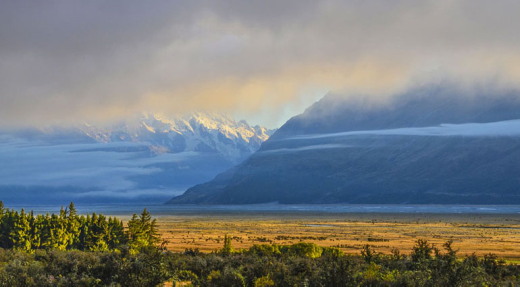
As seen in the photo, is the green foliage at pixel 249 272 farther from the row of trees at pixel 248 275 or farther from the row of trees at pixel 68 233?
the row of trees at pixel 68 233

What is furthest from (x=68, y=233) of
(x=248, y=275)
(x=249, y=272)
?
(x=248, y=275)

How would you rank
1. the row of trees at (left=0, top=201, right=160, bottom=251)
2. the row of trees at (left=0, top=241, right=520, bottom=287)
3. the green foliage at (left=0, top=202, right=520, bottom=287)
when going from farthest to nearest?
the row of trees at (left=0, top=201, right=160, bottom=251) < the green foliage at (left=0, top=202, right=520, bottom=287) < the row of trees at (left=0, top=241, right=520, bottom=287)

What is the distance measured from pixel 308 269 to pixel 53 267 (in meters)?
24.4

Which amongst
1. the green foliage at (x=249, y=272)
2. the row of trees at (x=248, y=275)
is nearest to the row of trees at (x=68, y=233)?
the green foliage at (x=249, y=272)

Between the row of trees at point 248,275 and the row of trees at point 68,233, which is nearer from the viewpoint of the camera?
the row of trees at point 248,275

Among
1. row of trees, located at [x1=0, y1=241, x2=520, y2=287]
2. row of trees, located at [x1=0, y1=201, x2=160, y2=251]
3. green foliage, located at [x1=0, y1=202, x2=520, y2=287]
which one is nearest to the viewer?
row of trees, located at [x1=0, y1=241, x2=520, y2=287]

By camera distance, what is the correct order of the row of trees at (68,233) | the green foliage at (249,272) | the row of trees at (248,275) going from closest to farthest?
the row of trees at (248,275) → the green foliage at (249,272) → the row of trees at (68,233)

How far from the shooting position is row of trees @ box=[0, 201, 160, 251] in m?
108

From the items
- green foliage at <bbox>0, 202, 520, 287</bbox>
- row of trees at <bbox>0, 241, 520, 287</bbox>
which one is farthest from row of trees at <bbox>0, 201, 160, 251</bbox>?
row of trees at <bbox>0, 241, 520, 287</bbox>

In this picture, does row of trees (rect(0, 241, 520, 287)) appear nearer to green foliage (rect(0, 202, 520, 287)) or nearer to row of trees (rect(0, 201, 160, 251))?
green foliage (rect(0, 202, 520, 287))

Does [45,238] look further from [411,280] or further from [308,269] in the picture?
[411,280]

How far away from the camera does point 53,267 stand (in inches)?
2248

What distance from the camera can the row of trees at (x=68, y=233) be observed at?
4267 inches

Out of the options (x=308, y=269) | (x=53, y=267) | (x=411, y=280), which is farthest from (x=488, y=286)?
(x=53, y=267)
